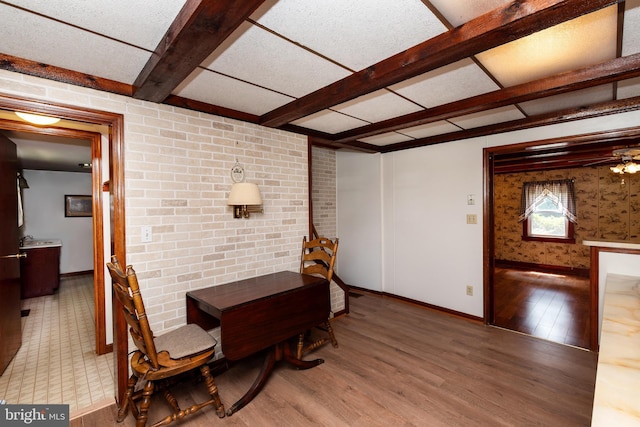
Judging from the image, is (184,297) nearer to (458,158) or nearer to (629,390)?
(629,390)

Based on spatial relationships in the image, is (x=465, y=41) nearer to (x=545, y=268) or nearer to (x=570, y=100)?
(x=570, y=100)

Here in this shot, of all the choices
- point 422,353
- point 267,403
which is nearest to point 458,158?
point 422,353

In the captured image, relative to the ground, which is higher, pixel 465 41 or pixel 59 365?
pixel 465 41

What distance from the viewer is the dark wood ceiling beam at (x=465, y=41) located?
3.75 ft

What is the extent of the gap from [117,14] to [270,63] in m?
0.74

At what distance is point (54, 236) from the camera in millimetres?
5613

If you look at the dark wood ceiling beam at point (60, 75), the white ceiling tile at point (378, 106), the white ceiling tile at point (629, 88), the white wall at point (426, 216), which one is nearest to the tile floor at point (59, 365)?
the dark wood ceiling beam at point (60, 75)

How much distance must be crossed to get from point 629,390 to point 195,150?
2570 mm

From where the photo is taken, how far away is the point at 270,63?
67.4 inches

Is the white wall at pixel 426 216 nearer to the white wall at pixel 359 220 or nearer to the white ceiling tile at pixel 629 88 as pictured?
the white wall at pixel 359 220

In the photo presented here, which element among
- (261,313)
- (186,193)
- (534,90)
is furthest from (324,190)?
(534,90)

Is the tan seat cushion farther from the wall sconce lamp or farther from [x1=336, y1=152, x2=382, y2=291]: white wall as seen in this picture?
[x1=336, y1=152, x2=382, y2=291]: white wall

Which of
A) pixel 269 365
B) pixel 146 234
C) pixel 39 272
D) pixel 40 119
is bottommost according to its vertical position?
pixel 269 365

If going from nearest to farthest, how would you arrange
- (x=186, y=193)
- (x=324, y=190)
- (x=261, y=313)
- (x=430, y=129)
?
(x=261, y=313) < (x=186, y=193) < (x=430, y=129) < (x=324, y=190)
